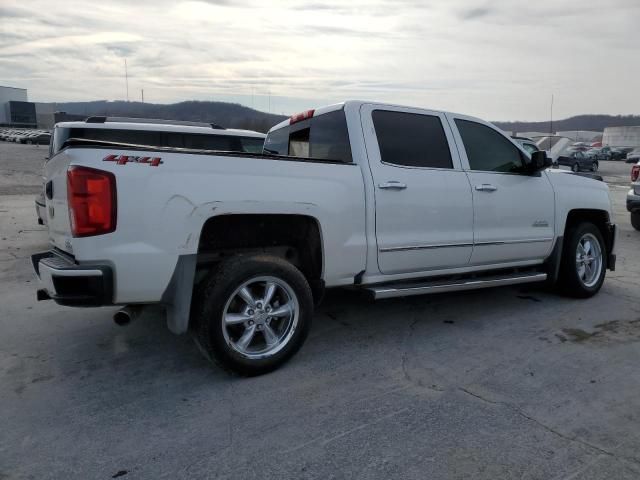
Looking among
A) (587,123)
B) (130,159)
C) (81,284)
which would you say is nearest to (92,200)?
(130,159)

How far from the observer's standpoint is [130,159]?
3.09m

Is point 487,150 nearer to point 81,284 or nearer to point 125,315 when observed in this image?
point 125,315

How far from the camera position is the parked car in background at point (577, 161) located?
35719 mm

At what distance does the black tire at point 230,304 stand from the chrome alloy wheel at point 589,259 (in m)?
3.52

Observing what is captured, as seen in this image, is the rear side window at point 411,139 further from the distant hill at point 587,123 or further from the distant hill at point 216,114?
the distant hill at point 587,123

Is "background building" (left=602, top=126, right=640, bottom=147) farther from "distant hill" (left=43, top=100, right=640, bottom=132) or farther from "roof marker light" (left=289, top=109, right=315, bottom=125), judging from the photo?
"roof marker light" (left=289, top=109, right=315, bottom=125)

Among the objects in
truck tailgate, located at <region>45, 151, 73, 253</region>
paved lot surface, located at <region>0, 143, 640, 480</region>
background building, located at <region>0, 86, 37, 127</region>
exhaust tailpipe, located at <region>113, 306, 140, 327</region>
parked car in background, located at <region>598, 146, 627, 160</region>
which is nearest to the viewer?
paved lot surface, located at <region>0, 143, 640, 480</region>

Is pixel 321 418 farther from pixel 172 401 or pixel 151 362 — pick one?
pixel 151 362

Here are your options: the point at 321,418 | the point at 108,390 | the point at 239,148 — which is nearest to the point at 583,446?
the point at 321,418

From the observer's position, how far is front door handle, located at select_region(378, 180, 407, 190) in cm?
410

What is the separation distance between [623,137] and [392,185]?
93821 millimetres

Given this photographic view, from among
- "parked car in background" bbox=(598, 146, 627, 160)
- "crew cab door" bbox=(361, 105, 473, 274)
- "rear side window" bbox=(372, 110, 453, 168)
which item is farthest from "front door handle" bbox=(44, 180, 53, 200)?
"parked car in background" bbox=(598, 146, 627, 160)

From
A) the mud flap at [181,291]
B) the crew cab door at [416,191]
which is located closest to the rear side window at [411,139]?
the crew cab door at [416,191]

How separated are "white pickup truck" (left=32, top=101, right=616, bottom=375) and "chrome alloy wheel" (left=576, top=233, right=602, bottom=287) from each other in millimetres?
69
